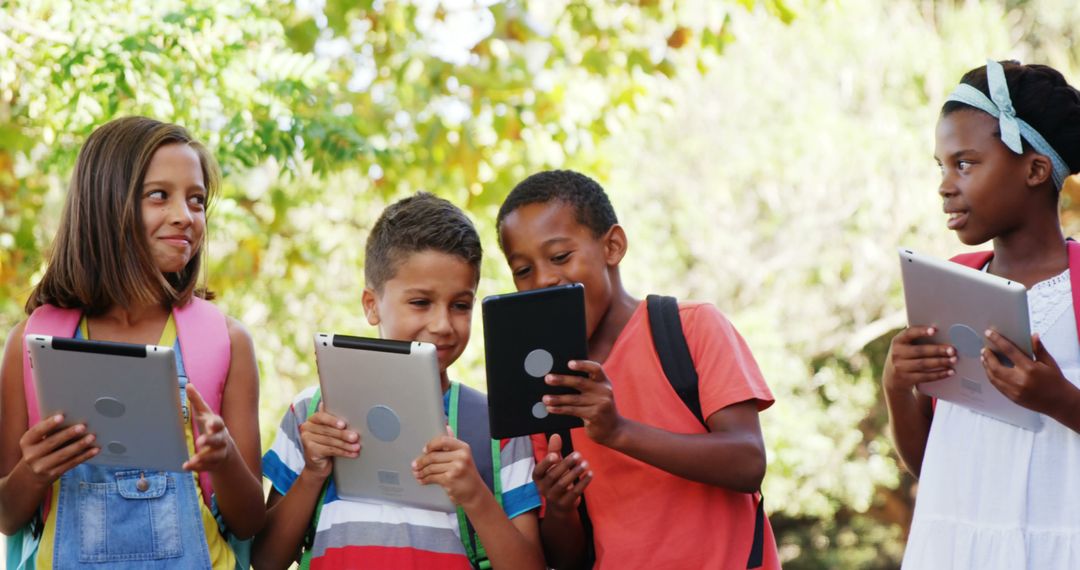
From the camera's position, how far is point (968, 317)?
2.58 meters

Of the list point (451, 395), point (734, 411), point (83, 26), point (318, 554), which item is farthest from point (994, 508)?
point (83, 26)

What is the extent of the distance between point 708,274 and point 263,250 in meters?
6.57

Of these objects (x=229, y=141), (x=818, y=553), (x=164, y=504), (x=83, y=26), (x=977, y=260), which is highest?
(x=83, y=26)

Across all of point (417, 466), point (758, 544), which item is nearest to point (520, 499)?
point (417, 466)

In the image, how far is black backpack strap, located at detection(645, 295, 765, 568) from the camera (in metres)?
2.75

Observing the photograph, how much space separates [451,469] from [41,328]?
1.00 meters

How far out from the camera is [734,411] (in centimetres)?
270

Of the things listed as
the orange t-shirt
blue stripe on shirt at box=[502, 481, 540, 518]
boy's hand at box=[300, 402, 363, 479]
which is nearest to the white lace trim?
the orange t-shirt

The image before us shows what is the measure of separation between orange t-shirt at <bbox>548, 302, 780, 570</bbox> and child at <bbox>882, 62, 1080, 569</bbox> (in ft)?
1.28

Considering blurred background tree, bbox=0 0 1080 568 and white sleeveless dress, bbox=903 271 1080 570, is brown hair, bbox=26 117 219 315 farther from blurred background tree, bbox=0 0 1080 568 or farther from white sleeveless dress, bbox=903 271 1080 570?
white sleeveless dress, bbox=903 271 1080 570

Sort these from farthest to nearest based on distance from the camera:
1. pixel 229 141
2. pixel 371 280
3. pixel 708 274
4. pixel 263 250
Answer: pixel 708 274
pixel 263 250
pixel 229 141
pixel 371 280

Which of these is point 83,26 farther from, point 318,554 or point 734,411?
point 734,411

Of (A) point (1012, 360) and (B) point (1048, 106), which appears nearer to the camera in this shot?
(A) point (1012, 360)

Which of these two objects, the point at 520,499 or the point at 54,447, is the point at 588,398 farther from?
the point at 54,447
